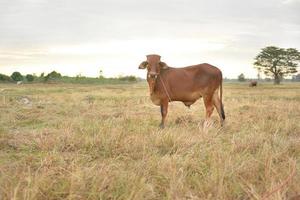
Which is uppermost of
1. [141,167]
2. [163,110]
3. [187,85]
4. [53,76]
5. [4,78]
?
[53,76]

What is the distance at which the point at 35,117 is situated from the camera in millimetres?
10305

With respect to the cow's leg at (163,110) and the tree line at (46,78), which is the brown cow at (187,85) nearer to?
Answer: the cow's leg at (163,110)

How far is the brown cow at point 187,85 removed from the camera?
384 inches

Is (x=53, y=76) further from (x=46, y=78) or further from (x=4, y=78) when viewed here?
(x=4, y=78)

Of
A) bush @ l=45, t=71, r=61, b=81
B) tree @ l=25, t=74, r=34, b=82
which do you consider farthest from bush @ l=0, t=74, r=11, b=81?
bush @ l=45, t=71, r=61, b=81

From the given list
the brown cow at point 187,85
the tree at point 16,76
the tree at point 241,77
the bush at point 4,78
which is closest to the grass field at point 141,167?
the brown cow at point 187,85

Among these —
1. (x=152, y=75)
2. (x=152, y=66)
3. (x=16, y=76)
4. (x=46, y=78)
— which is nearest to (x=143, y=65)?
(x=152, y=66)

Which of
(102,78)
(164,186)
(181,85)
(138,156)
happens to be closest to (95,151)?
(138,156)

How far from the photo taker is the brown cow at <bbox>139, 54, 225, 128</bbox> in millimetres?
9766

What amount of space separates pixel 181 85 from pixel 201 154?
4.81m

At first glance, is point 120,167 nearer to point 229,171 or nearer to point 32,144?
point 229,171

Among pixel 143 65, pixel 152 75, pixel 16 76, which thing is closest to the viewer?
pixel 152 75

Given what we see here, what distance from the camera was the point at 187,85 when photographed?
988 centimetres

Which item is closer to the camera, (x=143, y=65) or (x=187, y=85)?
(x=143, y=65)
